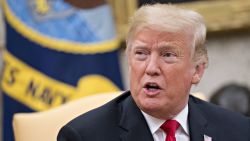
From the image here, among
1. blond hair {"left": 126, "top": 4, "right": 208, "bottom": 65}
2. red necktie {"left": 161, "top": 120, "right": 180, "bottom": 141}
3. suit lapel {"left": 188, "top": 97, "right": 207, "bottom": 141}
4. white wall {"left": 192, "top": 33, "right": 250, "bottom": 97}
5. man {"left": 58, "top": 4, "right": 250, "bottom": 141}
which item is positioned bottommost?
white wall {"left": 192, "top": 33, "right": 250, "bottom": 97}

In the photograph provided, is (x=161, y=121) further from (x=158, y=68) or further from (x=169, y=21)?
(x=169, y=21)

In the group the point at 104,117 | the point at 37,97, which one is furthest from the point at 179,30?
the point at 37,97

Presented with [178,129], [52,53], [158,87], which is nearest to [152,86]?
[158,87]

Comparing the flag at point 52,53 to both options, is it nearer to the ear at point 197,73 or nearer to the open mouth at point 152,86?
the ear at point 197,73

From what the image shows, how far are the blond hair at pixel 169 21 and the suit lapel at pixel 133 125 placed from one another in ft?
0.83

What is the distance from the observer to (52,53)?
4.35 meters

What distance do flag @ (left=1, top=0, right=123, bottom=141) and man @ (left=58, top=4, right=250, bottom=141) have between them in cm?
210

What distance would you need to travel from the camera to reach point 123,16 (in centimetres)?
479

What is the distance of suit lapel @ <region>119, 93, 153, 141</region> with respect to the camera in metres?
2.11

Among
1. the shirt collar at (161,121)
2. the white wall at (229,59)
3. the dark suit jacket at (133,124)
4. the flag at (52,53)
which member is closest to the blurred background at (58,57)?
the flag at (52,53)

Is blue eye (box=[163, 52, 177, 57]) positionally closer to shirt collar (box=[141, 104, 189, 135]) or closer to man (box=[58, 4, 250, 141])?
man (box=[58, 4, 250, 141])

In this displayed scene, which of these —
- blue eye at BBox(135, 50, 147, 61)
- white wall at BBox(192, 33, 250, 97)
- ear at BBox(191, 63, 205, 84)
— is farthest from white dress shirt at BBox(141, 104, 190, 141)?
white wall at BBox(192, 33, 250, 97)

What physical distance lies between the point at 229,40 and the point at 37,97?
61.4 inches

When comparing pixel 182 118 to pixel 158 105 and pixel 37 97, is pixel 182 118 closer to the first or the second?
pixel 158 105
